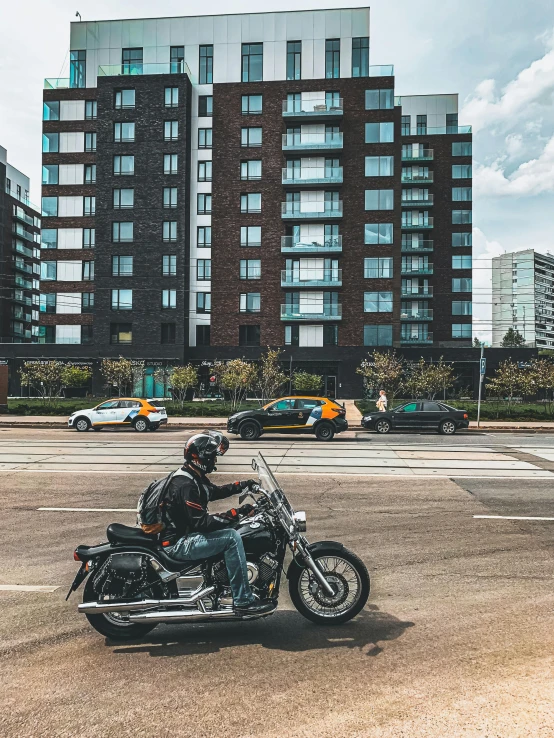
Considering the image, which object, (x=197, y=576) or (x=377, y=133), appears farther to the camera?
(x=377, y=133)

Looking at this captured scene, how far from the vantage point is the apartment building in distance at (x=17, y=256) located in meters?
69.9

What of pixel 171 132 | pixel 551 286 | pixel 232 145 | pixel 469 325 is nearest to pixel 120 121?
pixel 171 132

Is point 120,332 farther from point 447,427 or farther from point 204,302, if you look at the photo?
point 447,427

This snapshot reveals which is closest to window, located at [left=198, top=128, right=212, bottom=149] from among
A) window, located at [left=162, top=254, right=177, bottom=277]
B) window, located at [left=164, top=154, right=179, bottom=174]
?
window, located at [left=164, top=154, right=179, bottom=174]


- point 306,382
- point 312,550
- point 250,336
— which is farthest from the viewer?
point 250,336

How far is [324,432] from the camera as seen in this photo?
21078 millimetres

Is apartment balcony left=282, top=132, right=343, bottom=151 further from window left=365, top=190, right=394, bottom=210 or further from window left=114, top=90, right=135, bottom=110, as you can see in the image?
window left=114, top=90, right=135, bottom=110

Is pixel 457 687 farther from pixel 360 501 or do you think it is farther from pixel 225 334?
pixel 225 334

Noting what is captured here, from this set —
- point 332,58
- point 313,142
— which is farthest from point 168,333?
point 332,58

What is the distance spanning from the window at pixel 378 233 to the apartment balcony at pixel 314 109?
8.85 metres

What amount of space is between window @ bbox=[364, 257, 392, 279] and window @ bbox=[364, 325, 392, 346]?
387cm

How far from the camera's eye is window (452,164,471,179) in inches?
2325

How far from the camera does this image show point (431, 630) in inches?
187

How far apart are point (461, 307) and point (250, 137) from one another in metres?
27.3
